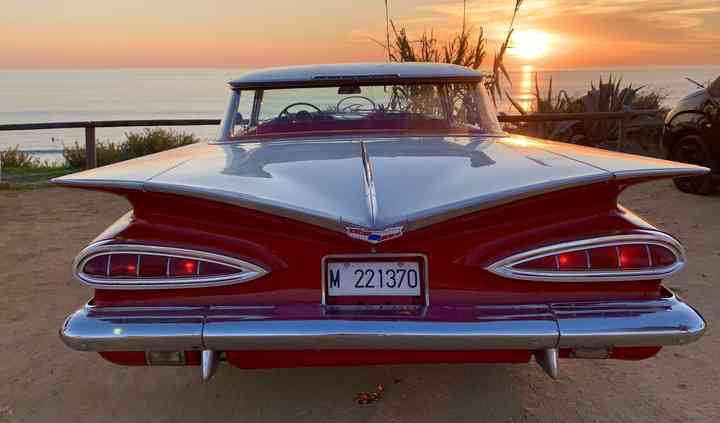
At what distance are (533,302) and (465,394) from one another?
Result: 87 centimetres

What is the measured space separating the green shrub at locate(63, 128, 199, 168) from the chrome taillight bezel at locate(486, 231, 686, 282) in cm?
1069

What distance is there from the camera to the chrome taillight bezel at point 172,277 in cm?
197

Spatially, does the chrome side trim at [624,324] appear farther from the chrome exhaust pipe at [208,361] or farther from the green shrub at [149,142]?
the green shrub at [149,142]

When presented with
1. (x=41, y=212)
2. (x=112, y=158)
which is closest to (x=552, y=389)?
(x=41, y=212)

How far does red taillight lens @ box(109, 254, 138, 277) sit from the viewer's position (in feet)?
6.54

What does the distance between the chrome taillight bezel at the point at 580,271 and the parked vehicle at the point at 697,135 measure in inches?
225

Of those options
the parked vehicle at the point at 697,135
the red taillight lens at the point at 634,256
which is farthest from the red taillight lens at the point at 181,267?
the parked vehicle at the point at 697,135

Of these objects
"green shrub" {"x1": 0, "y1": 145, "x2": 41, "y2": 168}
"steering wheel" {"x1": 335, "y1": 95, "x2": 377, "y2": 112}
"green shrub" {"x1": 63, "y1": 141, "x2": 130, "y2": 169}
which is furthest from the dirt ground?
"green shrub" {"x1": 0, "y1": 145, "x2": 41, "y2": 168}

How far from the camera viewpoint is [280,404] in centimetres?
262

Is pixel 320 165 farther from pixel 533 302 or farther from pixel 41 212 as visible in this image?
pixel 41 212

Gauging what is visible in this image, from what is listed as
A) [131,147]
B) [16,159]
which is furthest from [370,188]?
[16,159]

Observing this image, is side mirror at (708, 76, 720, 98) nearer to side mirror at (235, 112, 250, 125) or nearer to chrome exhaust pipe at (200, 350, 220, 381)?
side mirror at (235, 112, 250, 125)

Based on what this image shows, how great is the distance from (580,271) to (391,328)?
675 mm

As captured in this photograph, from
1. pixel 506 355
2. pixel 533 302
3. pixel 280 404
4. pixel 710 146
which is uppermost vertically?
pixel 710 146
